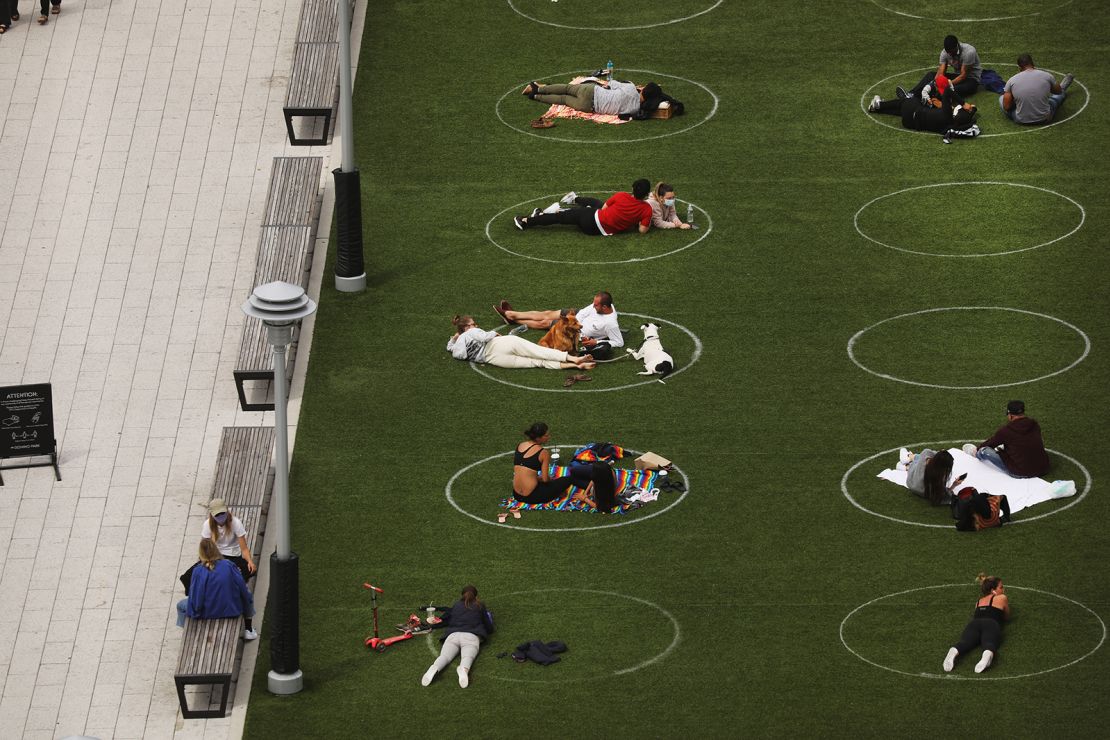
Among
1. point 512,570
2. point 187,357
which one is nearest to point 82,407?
point 187,357

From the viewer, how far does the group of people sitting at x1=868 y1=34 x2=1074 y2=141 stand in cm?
4069

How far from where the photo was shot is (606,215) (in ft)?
126

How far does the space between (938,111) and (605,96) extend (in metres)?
5.65

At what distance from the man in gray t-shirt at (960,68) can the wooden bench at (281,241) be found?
10.5 m

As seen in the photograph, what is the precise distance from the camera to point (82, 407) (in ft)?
114

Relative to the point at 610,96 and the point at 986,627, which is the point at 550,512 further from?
the point at 610,96

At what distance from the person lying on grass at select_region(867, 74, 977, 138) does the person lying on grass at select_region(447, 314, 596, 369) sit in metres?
9.13

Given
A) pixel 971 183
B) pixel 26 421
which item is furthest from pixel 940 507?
pixel 26 421

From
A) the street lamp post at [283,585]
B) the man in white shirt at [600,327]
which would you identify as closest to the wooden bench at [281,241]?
the man in white shirt at [600,327]

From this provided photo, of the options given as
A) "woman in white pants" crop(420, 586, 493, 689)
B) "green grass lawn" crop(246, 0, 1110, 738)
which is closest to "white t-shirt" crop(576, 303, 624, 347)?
"green grass lawn" crop(246, 0, 1110, 738)

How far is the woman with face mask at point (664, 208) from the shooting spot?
38281 mm

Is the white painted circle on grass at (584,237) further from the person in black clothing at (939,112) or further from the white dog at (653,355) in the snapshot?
the person in black clothing at (939,112)

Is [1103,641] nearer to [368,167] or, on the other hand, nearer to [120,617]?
[120,617]

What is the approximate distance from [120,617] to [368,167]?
476 inches
